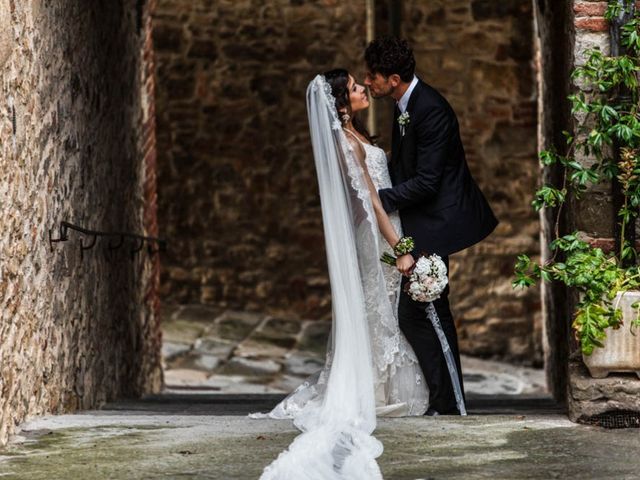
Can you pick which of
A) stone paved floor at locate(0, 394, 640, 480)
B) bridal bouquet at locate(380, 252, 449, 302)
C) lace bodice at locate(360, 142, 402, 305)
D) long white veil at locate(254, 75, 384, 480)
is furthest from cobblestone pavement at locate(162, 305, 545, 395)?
stone paved floor at locate(0, 394, 640, 480)

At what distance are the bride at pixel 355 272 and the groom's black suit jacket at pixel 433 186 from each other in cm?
9

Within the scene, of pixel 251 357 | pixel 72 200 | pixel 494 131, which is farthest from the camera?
pixel 494 131

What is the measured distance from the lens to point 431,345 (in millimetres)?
5453

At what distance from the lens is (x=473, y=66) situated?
1093 centimetres

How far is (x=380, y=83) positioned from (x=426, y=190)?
1.69 feet

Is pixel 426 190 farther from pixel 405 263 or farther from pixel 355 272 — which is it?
pixel 355 272

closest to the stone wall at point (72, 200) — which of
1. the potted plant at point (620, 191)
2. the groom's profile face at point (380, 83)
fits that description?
the groom's profile face at point (380, 83)

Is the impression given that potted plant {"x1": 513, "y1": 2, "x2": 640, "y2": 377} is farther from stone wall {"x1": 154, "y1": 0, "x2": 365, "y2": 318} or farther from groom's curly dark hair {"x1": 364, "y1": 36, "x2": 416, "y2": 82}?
stone wall {"x1": 154, "y1": 0, "x2": 365, "y2": 318}

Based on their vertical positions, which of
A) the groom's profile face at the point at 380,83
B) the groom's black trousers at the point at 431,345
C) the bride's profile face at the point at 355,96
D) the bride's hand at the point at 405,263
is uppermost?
the groom's profile face at the point at 380,83

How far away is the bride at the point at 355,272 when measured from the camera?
5.21m

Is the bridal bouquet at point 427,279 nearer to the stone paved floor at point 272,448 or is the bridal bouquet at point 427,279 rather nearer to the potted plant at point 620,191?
the potted plant at point 620,191

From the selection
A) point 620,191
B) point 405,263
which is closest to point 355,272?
point 405,263

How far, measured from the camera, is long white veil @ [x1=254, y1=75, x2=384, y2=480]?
4.95 meters

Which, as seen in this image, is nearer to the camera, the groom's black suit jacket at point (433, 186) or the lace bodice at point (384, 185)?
the groom's black suit jacket at point (433, 186)
